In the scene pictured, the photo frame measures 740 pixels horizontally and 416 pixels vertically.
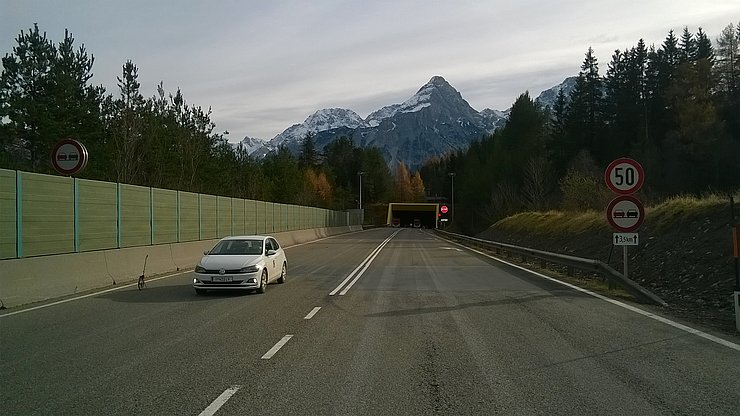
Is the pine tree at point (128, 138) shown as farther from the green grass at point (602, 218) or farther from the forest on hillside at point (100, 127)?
the green grass at point (602, 218)

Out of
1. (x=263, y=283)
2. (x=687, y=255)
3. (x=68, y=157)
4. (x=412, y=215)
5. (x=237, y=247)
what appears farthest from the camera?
(x=412, y=215)

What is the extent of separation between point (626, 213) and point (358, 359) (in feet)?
32.1

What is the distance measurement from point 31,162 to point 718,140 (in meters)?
50.8

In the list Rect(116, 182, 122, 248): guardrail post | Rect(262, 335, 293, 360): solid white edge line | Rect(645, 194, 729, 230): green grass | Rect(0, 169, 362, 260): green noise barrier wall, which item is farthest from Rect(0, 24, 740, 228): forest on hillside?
Rect(262, 335, 293, 360): solid white edge line

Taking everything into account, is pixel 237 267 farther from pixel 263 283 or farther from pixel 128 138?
pixel 128 138

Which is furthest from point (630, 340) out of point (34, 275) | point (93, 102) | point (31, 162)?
point (93, 102)

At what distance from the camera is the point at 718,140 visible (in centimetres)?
5134

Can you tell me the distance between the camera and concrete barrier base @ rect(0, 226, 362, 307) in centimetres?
1327

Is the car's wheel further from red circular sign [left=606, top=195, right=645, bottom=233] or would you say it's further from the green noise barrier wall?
red circular sign [left=606, top=195, right=645, bottom=233]

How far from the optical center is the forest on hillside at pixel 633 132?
5166 cm

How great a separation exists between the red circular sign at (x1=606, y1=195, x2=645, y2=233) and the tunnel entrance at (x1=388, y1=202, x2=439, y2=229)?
113 m

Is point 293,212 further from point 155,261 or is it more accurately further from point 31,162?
point 155,261

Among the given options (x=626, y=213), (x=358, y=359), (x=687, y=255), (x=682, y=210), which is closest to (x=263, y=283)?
(x=358, y=359)

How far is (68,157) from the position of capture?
16.5 m
